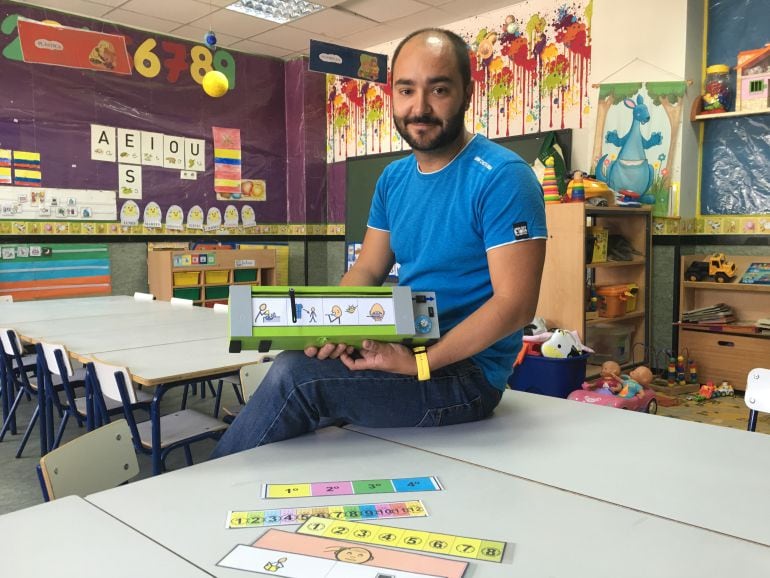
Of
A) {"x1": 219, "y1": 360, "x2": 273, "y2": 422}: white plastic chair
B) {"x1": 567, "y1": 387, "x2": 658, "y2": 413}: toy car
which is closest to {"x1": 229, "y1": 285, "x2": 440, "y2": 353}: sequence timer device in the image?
{"x1": 219, "y1": 360, "x2": 273, "y2": 422}: white plastic chair

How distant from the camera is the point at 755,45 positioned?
14.9ft

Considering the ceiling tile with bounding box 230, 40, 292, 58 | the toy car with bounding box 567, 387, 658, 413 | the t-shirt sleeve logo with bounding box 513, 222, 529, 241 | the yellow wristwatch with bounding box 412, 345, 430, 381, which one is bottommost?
the toy car with bounding box 567, 387, 658, 413

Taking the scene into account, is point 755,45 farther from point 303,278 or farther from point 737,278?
point 303,278

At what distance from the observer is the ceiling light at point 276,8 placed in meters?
5.71

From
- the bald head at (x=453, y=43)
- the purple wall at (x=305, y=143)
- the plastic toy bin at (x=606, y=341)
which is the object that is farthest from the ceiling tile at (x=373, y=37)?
the bald head at (x=453, y=43)

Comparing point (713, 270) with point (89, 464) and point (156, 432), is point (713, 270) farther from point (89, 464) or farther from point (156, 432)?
point (89, 464)

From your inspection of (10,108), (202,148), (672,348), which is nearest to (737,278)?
(672,348)

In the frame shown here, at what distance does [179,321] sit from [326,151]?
14.4ft

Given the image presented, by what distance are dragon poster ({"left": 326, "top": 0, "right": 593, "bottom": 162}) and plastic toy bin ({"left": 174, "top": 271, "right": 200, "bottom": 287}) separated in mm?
2463

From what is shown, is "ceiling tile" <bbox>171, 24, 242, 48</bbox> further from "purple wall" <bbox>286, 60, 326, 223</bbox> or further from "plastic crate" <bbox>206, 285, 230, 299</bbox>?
"plastic crate" <bbox>206, 285, 230, 299</bbox>

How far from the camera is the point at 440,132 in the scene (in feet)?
4.96

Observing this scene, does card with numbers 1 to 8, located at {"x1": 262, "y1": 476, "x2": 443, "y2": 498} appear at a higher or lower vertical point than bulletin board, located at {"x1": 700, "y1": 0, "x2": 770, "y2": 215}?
lower

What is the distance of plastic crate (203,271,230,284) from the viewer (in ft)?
21.3

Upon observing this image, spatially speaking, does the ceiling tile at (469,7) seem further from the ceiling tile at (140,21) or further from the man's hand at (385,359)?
the man's hand at (385,359)
